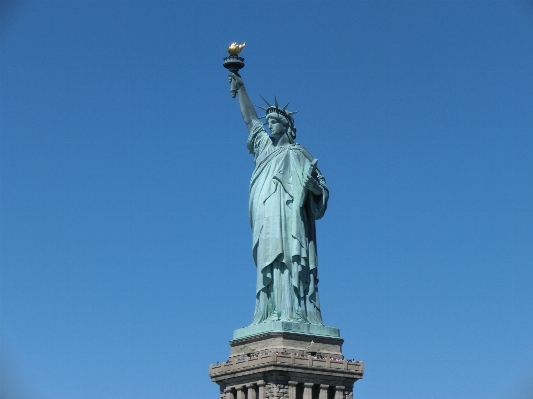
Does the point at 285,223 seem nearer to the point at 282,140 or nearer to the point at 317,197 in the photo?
the point at 317,197

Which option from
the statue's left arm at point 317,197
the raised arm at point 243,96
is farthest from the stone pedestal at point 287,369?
the raised arm at point 243,96

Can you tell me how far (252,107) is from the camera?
250 feet

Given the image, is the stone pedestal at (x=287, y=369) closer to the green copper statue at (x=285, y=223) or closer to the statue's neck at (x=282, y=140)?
the green copper statue at (x=285, y=223)

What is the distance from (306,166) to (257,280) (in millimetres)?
6057

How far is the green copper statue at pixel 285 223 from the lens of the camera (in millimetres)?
70438

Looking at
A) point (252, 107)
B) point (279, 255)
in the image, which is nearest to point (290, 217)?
point (279, 255)

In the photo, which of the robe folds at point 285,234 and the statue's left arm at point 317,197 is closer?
the robe folds at point 285,234

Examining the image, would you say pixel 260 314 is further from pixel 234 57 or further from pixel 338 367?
pixel 234 57

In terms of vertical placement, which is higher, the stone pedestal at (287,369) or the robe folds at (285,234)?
the robe folds at (285,234)

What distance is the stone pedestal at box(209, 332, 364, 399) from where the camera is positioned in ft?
222

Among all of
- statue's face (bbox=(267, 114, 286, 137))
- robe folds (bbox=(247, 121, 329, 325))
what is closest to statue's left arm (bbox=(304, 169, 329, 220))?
robe folds (bbox=(247, 121, 329, 325))

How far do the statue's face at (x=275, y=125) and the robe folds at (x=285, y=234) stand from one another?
746 millimetres

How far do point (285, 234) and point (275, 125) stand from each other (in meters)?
5.62

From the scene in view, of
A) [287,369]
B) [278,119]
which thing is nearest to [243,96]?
[278,119]
